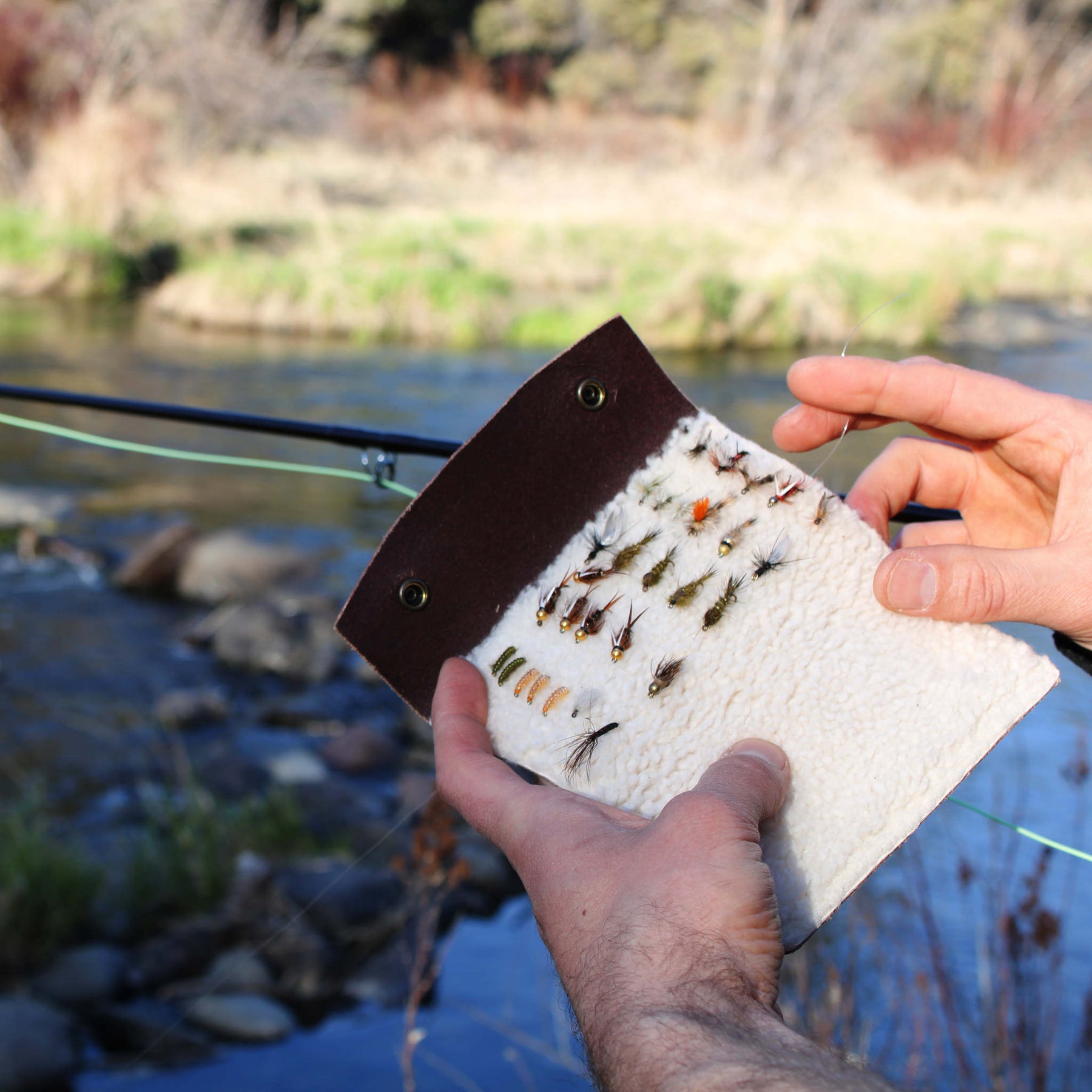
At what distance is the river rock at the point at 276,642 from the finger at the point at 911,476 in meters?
3.86

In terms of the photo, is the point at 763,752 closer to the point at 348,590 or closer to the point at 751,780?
the point at 751,780

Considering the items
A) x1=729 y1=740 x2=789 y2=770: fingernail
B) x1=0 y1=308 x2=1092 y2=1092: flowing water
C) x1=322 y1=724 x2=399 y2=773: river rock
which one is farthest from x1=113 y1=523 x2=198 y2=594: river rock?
x1=729 y1=740 x2=789 y2=770: fingernail

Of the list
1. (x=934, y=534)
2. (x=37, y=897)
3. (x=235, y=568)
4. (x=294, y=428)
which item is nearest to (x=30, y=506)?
(x=235, y=568)

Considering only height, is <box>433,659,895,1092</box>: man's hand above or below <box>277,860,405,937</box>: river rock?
above

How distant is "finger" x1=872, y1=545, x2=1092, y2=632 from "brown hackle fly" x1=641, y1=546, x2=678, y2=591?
0.19 m

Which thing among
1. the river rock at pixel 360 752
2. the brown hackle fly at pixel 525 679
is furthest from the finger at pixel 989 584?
the river rock at pixel 360 752

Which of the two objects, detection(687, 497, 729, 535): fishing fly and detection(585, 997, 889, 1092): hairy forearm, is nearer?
detection(585, 997, 889, 1092): hairy forearm

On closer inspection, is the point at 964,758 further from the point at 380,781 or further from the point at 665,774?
the point at 380,781

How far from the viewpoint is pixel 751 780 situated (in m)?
0.86

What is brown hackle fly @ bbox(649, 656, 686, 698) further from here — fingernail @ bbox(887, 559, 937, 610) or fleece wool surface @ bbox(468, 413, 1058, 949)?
fingernail @ bbox(887, 559, 937, 610)

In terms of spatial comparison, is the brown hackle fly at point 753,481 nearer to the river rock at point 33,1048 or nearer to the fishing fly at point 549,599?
the fishing fly at point 549,599

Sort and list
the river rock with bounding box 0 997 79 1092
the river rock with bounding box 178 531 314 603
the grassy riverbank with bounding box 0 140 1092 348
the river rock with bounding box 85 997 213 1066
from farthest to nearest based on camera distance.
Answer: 1. the grassy riverbank with bounding box 0 140 1092 348
2. the river rock with bounding box 178 531 314 603
3. the river rock with bounding box 85 997 213 1066
4. the river rock with bounding box 0 997 79 1092

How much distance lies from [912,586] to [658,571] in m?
0.23

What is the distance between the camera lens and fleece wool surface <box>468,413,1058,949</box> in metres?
0.90
